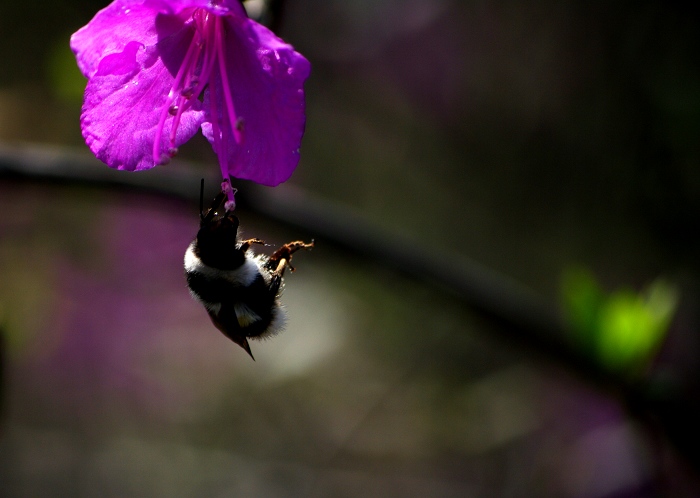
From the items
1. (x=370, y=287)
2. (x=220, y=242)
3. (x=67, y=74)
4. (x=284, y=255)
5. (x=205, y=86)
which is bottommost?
(x=370, y=287)

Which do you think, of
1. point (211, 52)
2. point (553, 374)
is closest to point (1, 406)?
Answer: point (211, 52)

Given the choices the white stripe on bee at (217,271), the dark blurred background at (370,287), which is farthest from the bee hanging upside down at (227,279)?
the dark blurred background at (370,287)

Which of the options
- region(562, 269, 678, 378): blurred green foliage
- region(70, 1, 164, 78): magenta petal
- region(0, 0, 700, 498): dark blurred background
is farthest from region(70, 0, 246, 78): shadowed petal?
region(0, 0, 700, 498): dark blurred background

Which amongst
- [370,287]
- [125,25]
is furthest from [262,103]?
[370,287]

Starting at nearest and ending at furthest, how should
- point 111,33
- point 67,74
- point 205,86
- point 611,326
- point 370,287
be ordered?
1. point 111,33
2. point 205,86
3. point 611,326
4. point 67,74
5. point 370,287

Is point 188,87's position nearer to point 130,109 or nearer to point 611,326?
point 130,109

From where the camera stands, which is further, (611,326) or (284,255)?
(611,326)

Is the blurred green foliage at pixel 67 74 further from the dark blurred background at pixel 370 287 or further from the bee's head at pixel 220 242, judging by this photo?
the dark blurred background at pixel 370 287
